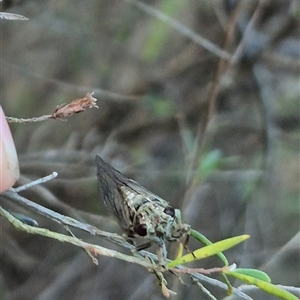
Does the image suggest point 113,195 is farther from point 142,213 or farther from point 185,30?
point 185,30

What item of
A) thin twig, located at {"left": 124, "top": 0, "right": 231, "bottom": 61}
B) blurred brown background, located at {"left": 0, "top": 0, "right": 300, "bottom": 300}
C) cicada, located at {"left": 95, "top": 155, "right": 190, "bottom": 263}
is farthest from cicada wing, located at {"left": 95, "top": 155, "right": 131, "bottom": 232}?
thin twig, located at {"left": 124, "top": 0, "right": 231, "bottom": 61}

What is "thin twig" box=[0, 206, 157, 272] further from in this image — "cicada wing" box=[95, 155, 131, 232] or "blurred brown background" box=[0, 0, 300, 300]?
"blurred brown background" box=[0, 0, 300, 300]

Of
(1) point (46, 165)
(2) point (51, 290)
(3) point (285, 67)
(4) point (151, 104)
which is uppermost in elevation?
(3) point (285, 67)

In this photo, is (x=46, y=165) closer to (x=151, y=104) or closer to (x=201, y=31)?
(x=151, y=104)

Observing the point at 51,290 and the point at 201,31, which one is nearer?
the point at 51,290

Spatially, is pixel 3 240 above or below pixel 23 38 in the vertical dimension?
below

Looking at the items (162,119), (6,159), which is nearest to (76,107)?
(6,159)

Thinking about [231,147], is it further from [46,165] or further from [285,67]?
[46,165]

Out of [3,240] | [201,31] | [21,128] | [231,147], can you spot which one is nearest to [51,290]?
[3,240]
